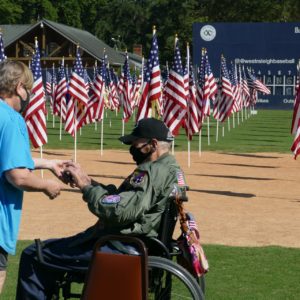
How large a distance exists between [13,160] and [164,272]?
139 cm

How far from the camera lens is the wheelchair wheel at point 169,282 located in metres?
6.89

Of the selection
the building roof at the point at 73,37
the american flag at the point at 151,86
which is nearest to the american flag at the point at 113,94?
the american flag at the point at 151,86

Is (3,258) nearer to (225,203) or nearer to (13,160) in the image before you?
(13,160)

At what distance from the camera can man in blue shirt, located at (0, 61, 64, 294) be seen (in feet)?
21.2

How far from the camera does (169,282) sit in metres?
7.03

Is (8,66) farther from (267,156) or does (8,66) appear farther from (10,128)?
(267,156)

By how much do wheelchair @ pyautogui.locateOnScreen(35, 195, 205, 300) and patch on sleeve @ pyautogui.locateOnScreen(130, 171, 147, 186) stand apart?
0.88 ft

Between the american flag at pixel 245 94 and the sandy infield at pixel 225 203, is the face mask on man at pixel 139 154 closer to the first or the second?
the sandy infield at pixel 225 203

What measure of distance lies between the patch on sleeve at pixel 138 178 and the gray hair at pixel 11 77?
1.04m

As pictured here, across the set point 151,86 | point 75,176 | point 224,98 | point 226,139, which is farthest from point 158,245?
point 226,139

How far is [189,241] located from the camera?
7.26 metres

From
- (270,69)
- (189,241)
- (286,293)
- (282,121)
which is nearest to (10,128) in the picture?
(189,241)

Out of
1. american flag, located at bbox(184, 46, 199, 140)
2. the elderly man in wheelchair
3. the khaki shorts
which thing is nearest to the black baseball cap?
the elderly man in wheelchair

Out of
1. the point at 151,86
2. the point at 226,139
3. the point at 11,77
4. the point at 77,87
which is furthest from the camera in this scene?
the point at 226,139
